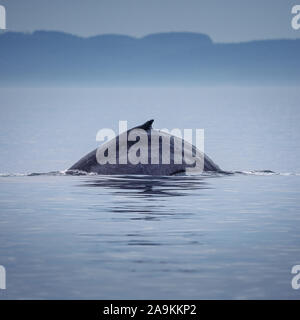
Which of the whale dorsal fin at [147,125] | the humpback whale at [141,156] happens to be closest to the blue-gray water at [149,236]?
the humpback whale at [141,156]

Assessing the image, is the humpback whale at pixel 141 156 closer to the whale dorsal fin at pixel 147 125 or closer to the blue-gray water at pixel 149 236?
the whale dorsal fin at pixel 147 125

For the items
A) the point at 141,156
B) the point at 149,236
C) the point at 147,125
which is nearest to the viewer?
the point at 149,236

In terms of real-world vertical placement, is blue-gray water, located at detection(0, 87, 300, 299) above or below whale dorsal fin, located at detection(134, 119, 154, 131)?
below

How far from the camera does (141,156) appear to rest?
30.0 m

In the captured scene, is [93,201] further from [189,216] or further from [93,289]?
[93,289]

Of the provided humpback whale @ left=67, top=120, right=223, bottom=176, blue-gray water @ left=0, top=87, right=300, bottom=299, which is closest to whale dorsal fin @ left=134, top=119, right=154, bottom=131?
humpback whale @ left=67, top=120, right=223, bottom=176

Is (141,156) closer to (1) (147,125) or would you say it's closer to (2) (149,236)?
(1) (147,125)

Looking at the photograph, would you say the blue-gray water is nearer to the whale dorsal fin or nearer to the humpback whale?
the humpback whale

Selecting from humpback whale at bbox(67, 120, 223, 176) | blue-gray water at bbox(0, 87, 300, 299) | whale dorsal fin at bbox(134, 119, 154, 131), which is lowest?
blue-gray water at bbox(0, 87, 300, 299)

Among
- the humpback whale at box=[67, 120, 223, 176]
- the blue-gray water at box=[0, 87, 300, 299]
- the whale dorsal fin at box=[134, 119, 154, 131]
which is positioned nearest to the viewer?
the blue-gray water at box=[0, 87, 300, 299]

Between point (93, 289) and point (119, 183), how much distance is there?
1338 centimetres

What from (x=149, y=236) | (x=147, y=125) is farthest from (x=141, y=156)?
(x=149, y=236)

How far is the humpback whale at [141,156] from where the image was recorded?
29875mm

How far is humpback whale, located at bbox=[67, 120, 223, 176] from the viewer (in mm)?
29875
